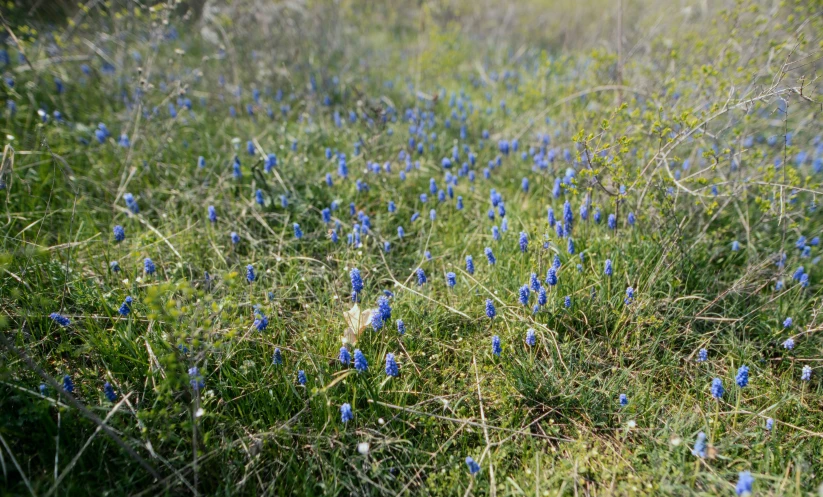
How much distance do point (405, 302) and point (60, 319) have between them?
70.7 inches

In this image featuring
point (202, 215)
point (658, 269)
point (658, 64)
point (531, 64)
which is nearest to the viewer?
point (658, 269)

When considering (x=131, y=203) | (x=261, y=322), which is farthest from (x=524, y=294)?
(x=131, y=203)

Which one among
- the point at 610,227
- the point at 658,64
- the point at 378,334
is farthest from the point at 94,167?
the point at 658,64

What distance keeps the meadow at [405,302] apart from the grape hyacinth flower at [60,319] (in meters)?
0.03

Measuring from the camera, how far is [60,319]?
8.30 ft

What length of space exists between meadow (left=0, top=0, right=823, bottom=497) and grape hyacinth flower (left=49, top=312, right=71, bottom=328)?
3 cm

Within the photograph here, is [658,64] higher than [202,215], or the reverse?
[658,64]

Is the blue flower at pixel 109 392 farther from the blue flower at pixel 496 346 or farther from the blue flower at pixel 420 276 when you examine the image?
the blue flower at pixel 496 346

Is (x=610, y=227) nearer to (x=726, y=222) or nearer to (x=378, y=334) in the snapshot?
(x=726, y=222)

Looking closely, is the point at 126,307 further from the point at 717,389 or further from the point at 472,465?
the point at 717,389

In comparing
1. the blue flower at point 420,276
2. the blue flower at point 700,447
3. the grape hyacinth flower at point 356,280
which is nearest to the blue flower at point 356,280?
the grape hyacinth flower at point 356,280

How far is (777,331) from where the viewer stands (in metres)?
2.80

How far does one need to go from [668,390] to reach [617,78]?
283 centimetres

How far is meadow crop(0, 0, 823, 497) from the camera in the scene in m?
2.22
